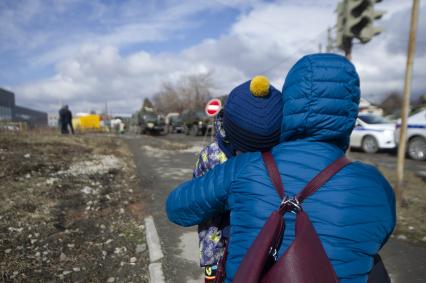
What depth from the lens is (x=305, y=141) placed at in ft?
4.43

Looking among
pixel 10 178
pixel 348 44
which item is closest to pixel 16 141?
pixel 10 178

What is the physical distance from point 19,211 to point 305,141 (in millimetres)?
5109

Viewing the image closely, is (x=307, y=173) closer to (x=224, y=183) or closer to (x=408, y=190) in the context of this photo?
(x=224, y=183)

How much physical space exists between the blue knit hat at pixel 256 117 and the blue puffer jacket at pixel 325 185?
98 millimetres

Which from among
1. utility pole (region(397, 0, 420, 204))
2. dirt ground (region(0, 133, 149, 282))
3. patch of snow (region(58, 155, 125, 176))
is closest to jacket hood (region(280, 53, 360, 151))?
dirt ground (region(0, 133, 149, 282))

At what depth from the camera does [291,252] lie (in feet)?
3.85

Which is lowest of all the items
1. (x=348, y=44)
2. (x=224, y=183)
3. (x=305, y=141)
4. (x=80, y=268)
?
(x=80, y=268)

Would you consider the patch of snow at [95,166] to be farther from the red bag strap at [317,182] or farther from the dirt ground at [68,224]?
the red bag strap at [317,182]

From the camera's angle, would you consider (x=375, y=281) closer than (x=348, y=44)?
Yes

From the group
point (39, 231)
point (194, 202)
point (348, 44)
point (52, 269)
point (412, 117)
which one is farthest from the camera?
point (412, 117)

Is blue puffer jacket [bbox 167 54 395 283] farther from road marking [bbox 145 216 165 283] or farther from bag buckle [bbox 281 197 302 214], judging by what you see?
road marking [bbox 145 216 165 283]

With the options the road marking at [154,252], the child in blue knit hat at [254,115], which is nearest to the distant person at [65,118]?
the road marking at [154,252]

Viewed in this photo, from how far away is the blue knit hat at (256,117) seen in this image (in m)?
1.50

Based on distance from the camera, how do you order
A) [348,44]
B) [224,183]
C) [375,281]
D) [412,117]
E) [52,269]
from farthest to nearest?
[412,117], [348,44], [52,269], [375,281], [224,183]
